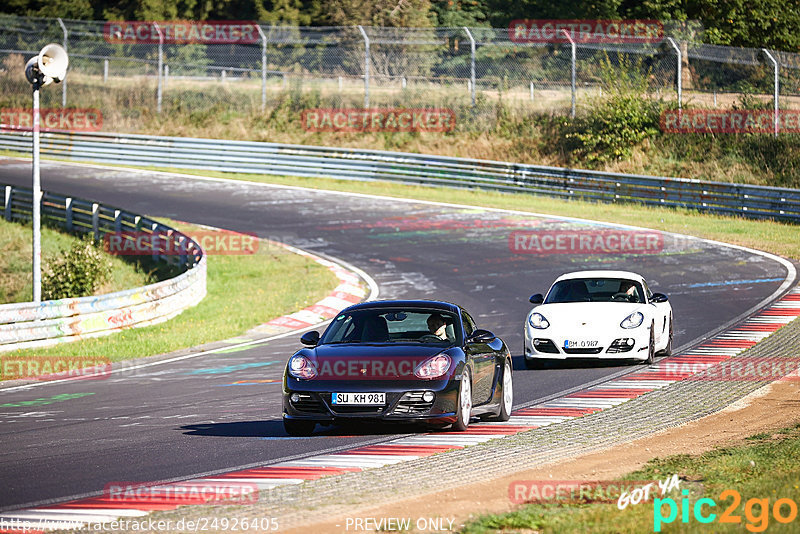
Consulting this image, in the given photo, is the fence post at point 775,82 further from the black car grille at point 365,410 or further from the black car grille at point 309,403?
the black car grille at point 309,403

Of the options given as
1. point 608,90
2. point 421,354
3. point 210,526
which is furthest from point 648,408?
point 608,90

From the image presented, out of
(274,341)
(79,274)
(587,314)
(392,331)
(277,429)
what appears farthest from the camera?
(79,274)

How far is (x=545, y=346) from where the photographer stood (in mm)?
15742

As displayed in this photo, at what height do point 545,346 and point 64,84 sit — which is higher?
point 64,84

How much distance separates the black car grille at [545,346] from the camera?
1571 centimetres

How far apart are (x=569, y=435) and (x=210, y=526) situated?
463 centimetres

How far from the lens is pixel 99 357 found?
58.2 feet

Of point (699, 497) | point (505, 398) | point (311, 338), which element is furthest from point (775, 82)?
→ point (699, 497)

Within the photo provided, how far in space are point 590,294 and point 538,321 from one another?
4.56 feet

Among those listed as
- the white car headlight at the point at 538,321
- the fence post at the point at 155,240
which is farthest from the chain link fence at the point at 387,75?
the white car headlight at the point at 538,321

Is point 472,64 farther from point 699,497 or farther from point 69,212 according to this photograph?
point 699,497

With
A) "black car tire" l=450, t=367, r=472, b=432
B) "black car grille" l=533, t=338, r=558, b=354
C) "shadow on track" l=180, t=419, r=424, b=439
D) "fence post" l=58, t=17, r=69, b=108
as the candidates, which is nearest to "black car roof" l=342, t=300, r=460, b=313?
"black car tire" l=450, t=367, r=472, b=432

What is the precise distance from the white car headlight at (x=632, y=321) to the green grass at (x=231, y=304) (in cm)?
756

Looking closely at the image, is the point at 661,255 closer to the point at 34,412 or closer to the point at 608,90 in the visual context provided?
the point at 608,90
